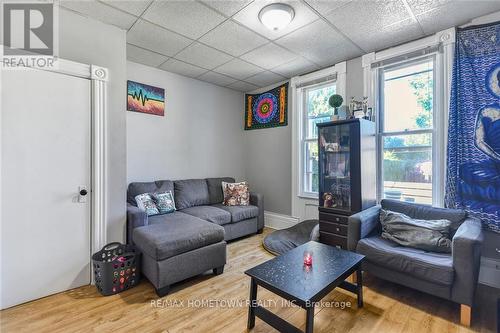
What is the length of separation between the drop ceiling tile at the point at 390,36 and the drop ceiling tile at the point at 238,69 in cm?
141

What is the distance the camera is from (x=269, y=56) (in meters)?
3.15

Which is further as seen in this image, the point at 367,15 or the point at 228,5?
the point at 367,15

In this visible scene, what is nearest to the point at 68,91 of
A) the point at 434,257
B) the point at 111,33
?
the point at 111,33

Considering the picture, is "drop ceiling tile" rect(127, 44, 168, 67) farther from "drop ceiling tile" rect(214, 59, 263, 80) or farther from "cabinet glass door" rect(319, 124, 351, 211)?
"cabinet glass door" rect(319, 124, 351, 211)

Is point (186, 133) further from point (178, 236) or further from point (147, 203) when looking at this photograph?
point (178, 236)

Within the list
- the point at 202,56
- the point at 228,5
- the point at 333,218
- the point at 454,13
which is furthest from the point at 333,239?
the point at 202,56

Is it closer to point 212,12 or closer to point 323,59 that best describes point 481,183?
point 323,59

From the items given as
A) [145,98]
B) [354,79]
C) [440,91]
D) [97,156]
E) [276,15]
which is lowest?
[97,156]

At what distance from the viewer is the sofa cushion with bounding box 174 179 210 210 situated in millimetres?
3520

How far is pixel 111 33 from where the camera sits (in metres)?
2.41

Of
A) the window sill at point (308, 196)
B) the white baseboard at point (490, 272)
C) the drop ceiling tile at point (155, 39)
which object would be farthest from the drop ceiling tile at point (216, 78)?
the white baseboard at point (490, 272)

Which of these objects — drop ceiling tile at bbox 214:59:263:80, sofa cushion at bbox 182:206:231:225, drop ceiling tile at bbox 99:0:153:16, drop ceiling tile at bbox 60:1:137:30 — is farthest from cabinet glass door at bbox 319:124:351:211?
drop ceiling tile at bbox 60:1:137:30

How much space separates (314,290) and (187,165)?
302 centimetres

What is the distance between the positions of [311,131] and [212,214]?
2051 millimetres
